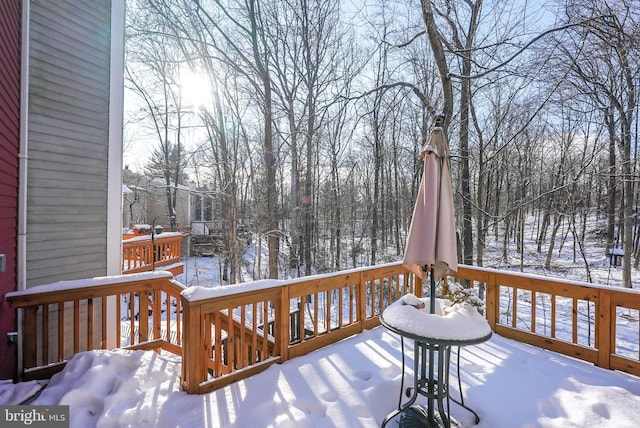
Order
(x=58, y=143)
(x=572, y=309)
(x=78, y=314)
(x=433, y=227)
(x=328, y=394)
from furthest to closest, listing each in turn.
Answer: (x=58, y=143)
(x=572, y=309)
(x=78, y=314)
(x=328, y=394)
(x=433, y=227)

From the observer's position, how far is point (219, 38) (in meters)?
8.56

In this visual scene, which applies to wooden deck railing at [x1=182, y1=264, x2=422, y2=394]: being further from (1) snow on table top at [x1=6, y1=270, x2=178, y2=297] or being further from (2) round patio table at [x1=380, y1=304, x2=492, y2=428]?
(2) round patio table at [x1=380, y1=304, x2=492, y2=428]

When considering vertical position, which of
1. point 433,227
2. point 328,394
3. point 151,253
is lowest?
point 328,394

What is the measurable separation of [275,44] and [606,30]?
786cm

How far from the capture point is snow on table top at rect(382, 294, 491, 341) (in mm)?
1911

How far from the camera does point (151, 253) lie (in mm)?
7492

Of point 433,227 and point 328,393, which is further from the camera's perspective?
point 328,393

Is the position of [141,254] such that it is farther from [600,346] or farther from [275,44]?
[600,346]

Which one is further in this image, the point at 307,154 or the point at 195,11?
the point at 307,154

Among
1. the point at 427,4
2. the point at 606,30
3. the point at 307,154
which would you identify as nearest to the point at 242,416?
the point at 427,4

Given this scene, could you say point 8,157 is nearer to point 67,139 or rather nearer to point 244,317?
point 67,139

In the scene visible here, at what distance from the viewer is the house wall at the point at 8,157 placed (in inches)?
111
